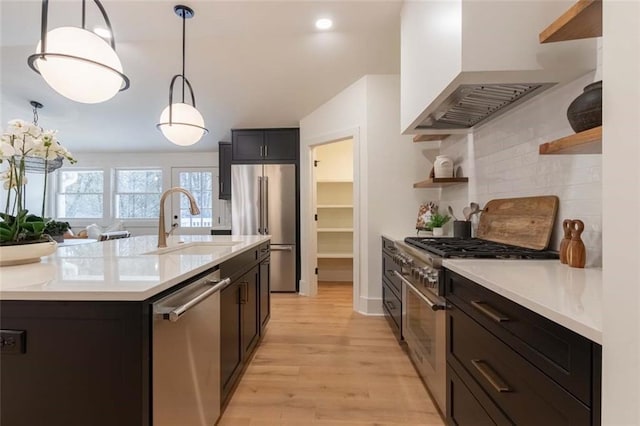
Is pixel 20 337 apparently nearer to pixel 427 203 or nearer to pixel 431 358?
pixel 431 358

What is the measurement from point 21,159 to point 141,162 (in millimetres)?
5555

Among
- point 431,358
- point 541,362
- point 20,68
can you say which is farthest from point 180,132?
point 20,68

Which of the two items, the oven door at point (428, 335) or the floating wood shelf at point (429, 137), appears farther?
the floating wood shelf at point (429, 137)

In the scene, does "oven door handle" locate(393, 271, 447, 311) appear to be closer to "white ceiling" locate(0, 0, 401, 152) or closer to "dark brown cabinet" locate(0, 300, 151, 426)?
"dark brown cabinet" locate(0, 300, 151, 426)

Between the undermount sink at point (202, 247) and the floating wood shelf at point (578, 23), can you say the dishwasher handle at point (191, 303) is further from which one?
the floating wood shelf at point (578, 23)

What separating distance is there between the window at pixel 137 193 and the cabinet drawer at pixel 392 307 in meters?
5.09

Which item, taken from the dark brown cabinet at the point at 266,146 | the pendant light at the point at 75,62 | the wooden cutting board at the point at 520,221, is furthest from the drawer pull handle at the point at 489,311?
the dark brown cabinet at the point at 266,146

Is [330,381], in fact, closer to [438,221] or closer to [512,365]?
[512,365]

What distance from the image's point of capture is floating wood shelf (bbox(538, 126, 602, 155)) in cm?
98

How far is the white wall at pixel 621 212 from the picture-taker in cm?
52

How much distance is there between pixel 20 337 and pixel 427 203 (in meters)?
3.23

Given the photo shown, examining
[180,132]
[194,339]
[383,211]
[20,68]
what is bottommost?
[194,339]

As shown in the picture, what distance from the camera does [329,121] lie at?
12.9 ft

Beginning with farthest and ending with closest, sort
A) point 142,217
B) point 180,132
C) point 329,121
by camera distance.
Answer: point 142,217, point 329,121, point 180,132
